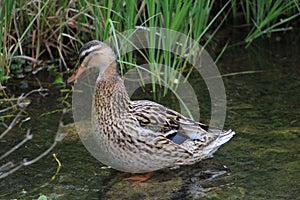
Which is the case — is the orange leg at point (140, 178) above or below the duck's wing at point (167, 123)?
below

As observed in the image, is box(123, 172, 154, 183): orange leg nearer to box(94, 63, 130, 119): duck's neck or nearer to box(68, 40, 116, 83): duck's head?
box(94, 63, 130, 119): duck's neck

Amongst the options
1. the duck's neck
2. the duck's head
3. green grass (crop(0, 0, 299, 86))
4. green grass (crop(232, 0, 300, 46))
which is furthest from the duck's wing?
green grass (crop(232, 0, 300, 46))

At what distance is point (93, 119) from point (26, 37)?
2213mm

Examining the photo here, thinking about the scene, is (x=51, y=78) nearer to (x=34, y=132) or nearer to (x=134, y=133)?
(x=34, y=132)

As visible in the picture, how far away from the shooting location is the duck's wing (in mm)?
4504

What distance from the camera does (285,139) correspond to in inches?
196

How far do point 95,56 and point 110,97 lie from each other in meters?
0.31

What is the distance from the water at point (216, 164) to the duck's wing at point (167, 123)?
0.26 meters

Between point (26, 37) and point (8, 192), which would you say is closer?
point (8, 192)

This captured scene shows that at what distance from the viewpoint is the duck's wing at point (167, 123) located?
4504 mm

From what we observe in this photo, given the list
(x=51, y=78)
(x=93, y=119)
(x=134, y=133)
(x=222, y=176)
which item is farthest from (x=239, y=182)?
(x=51, y=78)

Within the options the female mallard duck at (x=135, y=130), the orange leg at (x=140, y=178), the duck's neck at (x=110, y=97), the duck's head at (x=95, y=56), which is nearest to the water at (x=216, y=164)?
the orange leg at (x=140, y=178)

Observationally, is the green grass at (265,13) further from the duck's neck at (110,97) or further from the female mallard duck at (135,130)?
the duck's neck at (110,97)

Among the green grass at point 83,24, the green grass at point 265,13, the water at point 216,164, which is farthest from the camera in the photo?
the green grass at point 265,13
